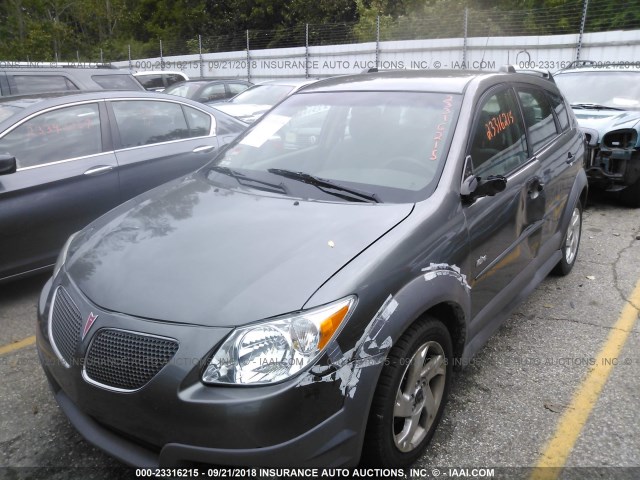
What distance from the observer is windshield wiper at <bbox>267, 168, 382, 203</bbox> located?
107 inches

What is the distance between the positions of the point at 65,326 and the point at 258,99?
844 centimetres

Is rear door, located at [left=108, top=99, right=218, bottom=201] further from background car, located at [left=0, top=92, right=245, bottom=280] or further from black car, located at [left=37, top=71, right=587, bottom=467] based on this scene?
black car, located at [left=37, top=71, right=587, bottom=467]

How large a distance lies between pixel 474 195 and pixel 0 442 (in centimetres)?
256

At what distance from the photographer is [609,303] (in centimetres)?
419

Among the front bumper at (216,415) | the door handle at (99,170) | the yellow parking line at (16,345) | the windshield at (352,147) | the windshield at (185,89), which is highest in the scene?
the windshield at (352,147)

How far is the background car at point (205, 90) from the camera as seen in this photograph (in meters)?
12.0

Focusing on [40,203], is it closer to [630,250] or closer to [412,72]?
[412,72]

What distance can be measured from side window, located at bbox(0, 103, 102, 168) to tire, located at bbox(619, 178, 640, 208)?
5.85 meters

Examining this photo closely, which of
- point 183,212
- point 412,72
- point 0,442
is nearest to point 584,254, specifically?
point 412,72

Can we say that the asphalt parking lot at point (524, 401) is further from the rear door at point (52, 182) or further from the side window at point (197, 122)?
the side window at point (197, 122)

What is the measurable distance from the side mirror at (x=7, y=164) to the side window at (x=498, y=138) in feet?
10.2

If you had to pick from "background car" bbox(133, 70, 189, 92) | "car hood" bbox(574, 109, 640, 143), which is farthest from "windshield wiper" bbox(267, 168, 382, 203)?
"background car" bbox(133, 70, 189, 92)

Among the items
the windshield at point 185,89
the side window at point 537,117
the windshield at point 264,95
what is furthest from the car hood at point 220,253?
the windshield at point 185,89

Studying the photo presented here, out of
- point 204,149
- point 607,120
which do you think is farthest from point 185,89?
point 607,120
